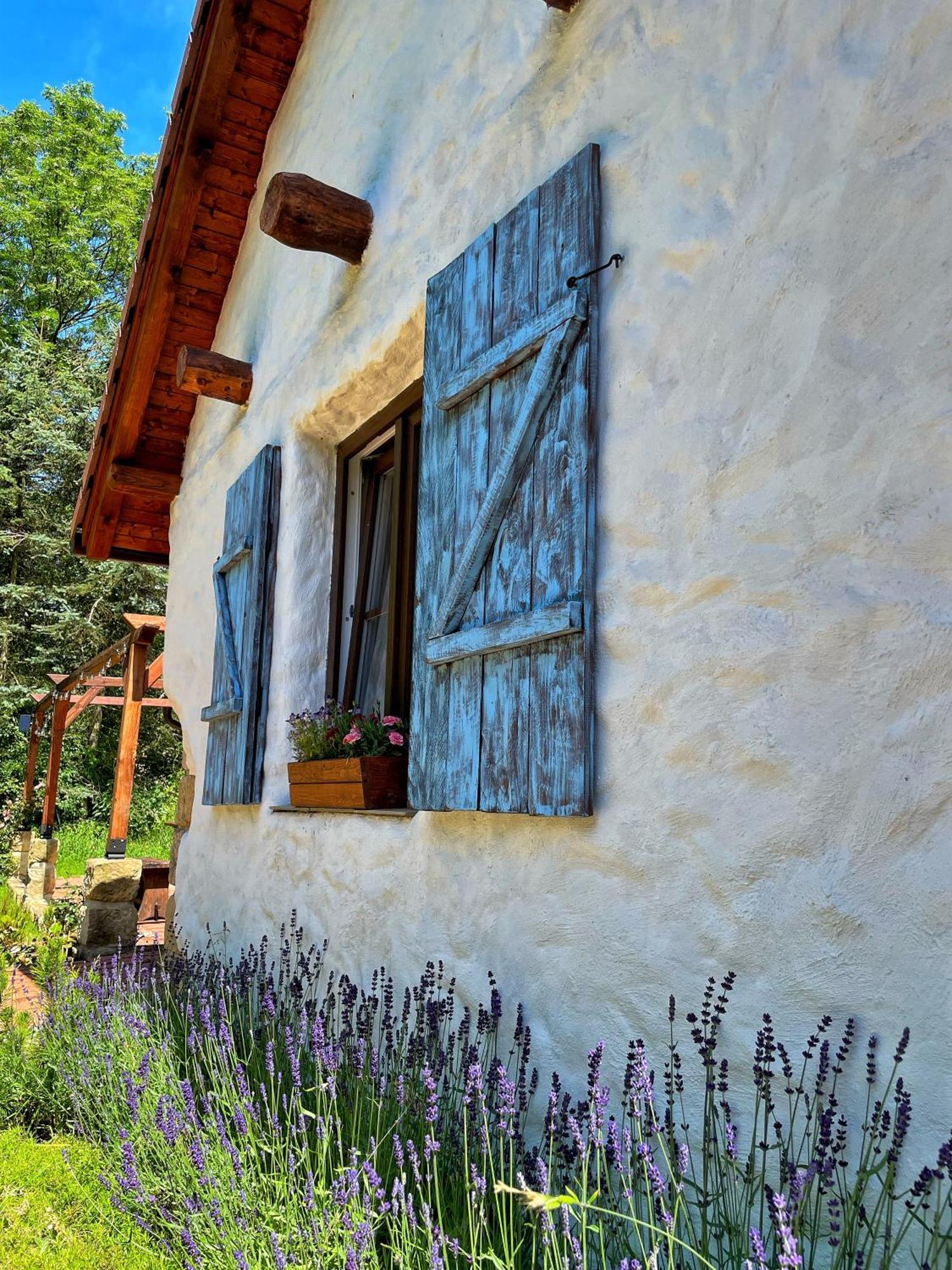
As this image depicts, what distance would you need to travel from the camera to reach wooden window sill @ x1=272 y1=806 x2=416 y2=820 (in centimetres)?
311

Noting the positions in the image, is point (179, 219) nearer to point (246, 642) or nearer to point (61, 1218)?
point (246, 642)

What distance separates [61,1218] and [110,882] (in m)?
4.84

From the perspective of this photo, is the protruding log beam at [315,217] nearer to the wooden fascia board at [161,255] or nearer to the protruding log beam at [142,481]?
the wooden fascia board at [161,255]

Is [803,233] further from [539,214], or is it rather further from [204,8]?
[204,8]

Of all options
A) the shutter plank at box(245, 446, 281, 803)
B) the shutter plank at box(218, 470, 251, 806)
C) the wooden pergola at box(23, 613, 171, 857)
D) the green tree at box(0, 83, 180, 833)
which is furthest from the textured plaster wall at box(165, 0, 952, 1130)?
the green tree at box(0, 83, 180, 833)

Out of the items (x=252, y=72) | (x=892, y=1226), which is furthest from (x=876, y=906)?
(x=252, y=72)

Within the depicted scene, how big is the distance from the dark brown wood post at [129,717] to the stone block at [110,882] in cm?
190

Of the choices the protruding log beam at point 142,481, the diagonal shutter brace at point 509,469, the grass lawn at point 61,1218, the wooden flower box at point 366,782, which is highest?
the protruding log beam at point 142,481

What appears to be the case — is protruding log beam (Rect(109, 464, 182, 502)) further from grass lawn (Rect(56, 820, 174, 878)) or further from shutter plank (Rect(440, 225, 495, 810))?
grass lawn (Rect(56, 820, 174, 878))

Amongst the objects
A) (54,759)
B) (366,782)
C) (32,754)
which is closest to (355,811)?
(366,782)

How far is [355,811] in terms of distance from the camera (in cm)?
338

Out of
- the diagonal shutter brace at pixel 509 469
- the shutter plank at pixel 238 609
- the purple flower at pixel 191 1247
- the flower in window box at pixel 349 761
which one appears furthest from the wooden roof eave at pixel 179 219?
the purple flower at pixel 191 1247

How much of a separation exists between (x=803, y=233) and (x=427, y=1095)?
1892 mm

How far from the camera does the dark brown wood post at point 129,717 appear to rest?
9.30 metres
